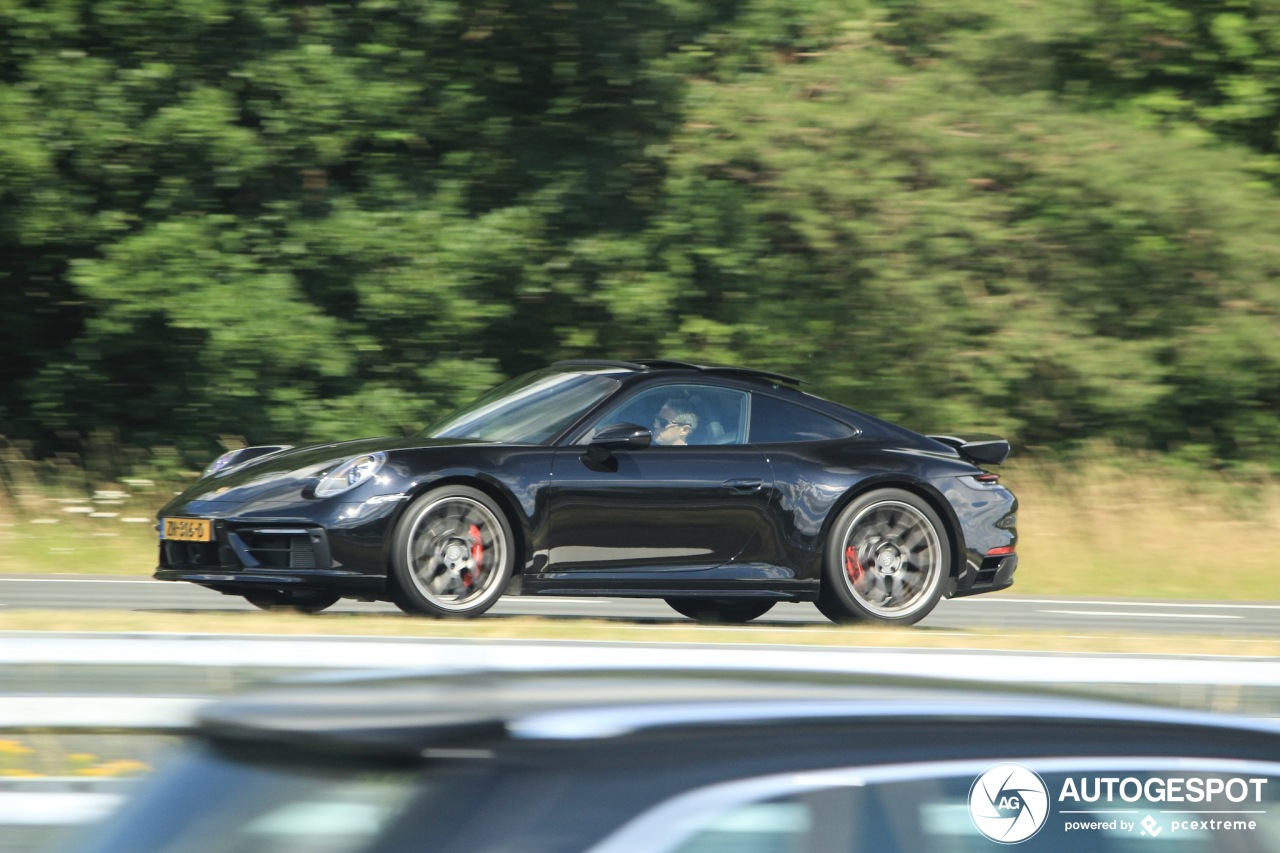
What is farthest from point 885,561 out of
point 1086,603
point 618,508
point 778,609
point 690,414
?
point 1086,603

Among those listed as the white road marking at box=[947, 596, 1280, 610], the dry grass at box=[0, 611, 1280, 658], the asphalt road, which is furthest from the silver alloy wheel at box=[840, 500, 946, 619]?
the white road marking at box=[947, 596, 1280, 610]

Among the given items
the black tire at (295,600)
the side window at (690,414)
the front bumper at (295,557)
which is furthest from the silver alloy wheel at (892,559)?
the black tire at (295,600)

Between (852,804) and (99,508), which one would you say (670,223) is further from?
(852,804)

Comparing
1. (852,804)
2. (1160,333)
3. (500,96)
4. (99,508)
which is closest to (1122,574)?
(1160,333)

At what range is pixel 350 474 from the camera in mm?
8531

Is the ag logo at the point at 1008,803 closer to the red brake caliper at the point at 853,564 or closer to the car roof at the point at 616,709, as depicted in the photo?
the car roof at the point at 616,709

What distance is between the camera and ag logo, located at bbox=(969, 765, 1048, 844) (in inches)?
92.7

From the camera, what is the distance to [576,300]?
51.9 feet

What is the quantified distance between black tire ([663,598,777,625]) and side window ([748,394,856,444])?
1.10 meters

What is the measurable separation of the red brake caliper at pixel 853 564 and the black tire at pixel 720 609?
32.9 inches

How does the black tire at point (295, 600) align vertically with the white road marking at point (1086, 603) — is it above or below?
above

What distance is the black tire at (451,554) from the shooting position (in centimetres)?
851

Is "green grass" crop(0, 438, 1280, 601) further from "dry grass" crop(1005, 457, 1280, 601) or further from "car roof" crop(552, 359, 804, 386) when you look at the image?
"car roof" crop(552, 359, 804, 386)

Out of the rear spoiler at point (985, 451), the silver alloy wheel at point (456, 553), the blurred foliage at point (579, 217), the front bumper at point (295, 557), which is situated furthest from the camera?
the blurred foliage at point (579, 217)
